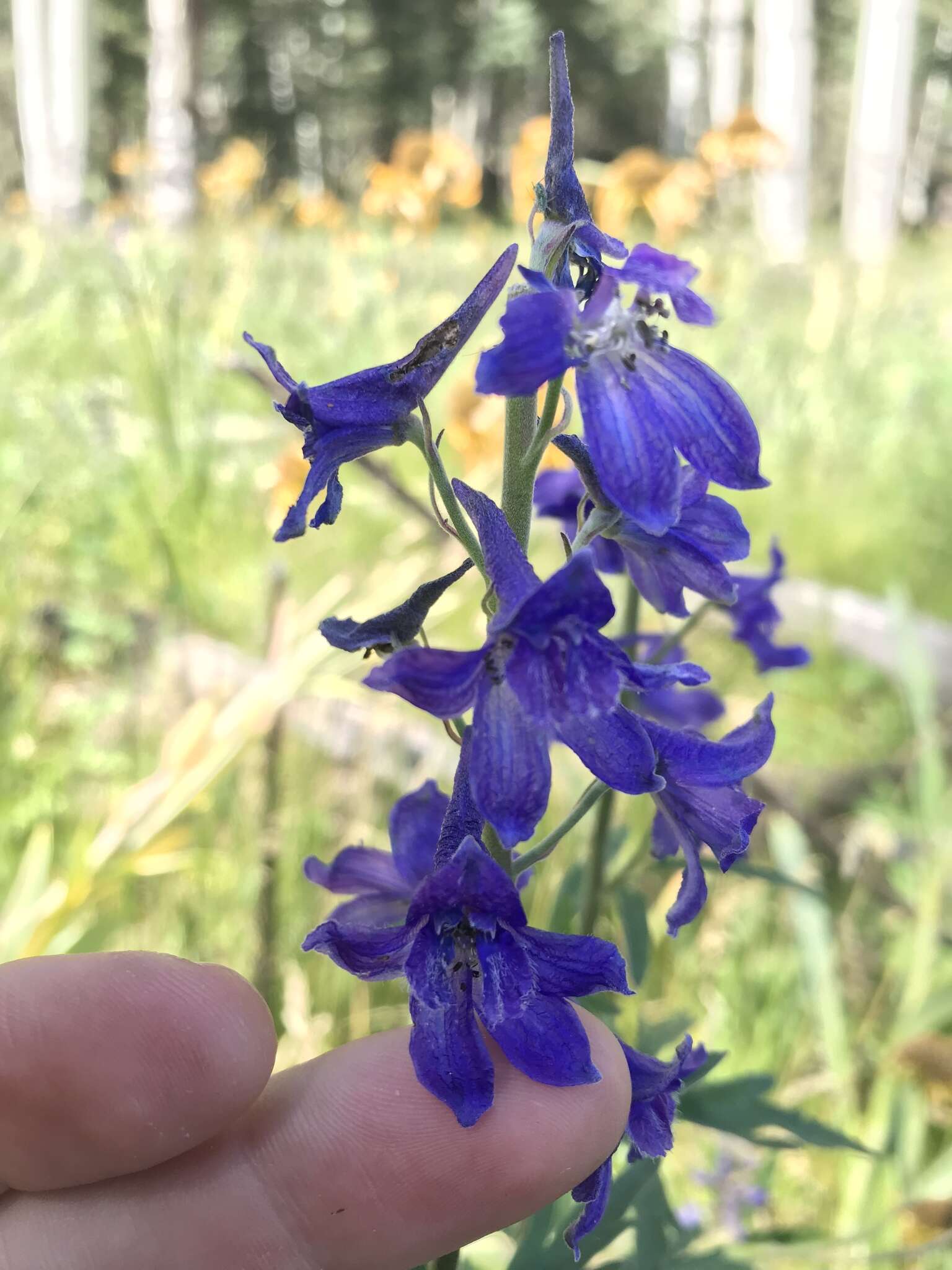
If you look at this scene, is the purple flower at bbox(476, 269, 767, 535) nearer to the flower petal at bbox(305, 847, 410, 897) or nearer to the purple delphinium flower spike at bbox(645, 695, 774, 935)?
the purple delphinium flower spike at bbox(645, 695, 774, 935)

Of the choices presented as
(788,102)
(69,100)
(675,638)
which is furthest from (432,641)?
(788,102)

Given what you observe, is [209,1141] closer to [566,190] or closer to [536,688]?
[536,688]

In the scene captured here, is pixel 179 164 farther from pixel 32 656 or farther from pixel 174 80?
pixel 32 656

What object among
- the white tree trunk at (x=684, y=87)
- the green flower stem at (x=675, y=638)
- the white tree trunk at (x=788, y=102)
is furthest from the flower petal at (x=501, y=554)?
the white tree trunk at (x=684, y=87)

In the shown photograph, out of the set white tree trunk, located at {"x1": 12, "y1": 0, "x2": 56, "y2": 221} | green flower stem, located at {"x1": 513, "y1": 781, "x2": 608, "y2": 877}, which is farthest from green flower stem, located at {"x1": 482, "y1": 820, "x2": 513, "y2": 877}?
white tree trunk, located at {"x1": 12, "y1": 0, "x2": 56, "y2": 221}

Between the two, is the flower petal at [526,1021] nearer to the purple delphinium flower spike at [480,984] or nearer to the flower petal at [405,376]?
the purple delphinium flower spike at [480,984]
